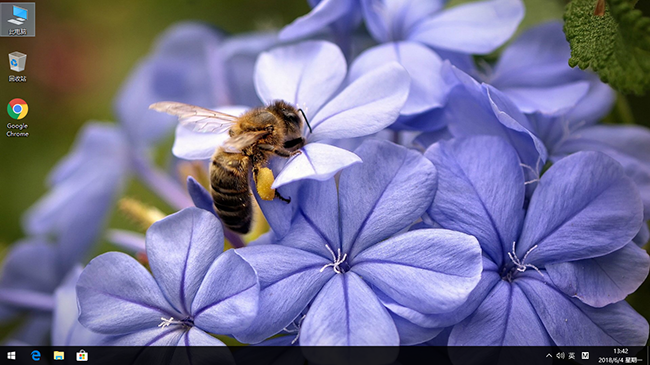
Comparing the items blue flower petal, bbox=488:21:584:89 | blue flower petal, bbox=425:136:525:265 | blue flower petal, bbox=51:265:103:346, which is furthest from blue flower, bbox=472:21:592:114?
blue flower petal, bbox=51:265:103:346

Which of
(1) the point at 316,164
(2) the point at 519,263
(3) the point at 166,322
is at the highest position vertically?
(1) the point at 316,164

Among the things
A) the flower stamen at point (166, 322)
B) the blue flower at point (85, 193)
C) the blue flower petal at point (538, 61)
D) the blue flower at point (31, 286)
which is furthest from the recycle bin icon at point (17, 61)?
the blue flower petal at point (538, 61)

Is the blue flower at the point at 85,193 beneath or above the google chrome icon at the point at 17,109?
beneath

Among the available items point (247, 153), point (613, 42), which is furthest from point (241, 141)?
point (613, 42)

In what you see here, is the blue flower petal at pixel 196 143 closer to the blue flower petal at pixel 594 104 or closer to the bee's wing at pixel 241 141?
the bee's wing at pixel 241 141

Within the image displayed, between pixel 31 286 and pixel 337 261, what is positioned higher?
pixel 337 261

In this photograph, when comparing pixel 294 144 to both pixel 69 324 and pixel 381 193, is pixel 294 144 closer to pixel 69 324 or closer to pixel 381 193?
pixel 381 193

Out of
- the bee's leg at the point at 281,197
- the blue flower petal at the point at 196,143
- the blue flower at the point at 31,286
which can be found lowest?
the blue flower at the point at 31,286

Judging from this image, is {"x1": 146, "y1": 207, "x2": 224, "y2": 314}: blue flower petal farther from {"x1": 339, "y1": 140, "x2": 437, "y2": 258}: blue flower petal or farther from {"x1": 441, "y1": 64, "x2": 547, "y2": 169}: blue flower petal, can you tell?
{"x1": 441, "y1": 64, "x2": 547, "y2": 169}: blue flower petal
